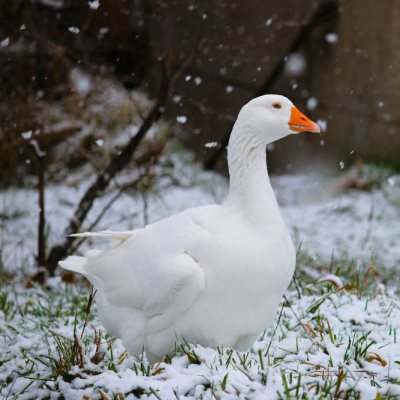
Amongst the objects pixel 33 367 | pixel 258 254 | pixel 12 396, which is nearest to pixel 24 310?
pixel 33 367

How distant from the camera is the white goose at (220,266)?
2449 millimetres

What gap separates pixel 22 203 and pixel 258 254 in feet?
17.4

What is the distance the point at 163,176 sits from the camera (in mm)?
7922

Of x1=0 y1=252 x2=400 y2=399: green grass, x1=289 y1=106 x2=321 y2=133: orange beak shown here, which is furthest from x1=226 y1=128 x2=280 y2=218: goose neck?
x1=0 y1=252 x2=400 y2=399: green grass

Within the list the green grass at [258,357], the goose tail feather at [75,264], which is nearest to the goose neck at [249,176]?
the green grass at [258,357]

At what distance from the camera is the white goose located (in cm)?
245

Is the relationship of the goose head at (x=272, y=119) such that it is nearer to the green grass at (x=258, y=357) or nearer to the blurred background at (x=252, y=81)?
the green grass at (x=258, y=357)

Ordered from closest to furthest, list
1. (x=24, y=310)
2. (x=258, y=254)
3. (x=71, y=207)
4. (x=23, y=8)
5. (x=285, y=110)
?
(x=258, y=254), (x=285, y=110), (x=24, y=310), (x=23, y=8), (x=71, y=207)

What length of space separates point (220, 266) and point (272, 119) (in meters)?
0.64

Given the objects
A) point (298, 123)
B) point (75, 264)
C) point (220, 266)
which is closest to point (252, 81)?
point (75, 264)

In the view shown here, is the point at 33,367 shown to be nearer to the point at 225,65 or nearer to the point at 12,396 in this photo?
the point at 12,396

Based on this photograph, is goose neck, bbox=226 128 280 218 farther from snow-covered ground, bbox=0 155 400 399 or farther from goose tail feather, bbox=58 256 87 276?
goose tail feather, bbox=58 256 87 276

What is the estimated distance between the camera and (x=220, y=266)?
244 cm

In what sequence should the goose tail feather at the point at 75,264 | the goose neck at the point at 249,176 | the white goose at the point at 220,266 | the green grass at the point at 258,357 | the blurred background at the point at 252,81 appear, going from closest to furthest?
the green grass at the point at 258,357 < the white goose at the point at 220,266 < the goose neck at the point at 249,176 < the goose tail feather at the point at 75,264 < the blurred background at the point at 252,81
